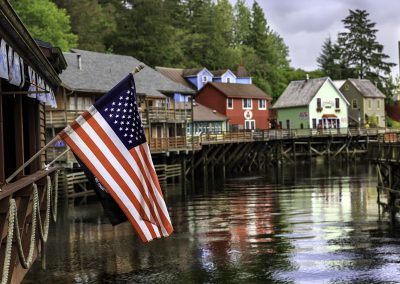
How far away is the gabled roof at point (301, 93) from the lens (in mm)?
81125

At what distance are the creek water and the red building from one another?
35.4 metres

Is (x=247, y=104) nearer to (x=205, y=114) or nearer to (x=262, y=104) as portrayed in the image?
(x=262, y=104)

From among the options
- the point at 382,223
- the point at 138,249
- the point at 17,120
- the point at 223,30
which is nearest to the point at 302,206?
the point at 382,223

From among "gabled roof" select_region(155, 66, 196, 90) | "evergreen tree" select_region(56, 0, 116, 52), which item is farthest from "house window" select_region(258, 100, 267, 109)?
"evergreen tree" select_region(56, 0, 116, 52)

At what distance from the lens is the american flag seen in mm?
7480

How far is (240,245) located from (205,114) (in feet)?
153

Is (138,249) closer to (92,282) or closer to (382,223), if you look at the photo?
(92,282)

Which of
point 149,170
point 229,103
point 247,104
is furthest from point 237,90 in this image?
point 149,170

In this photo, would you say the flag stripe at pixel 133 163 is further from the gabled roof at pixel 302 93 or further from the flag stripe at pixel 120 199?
the gabled roof at pixel 302 93

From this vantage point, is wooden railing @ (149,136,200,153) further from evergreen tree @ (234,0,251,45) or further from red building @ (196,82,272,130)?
evergreen tree @ (234,0,251,45)

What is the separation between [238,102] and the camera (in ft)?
239

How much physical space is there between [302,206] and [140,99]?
20.1 meters

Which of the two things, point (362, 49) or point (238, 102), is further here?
point (362, 49)

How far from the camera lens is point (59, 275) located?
647 inches
